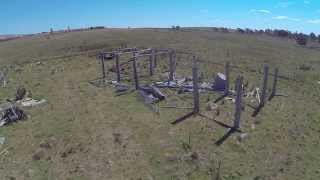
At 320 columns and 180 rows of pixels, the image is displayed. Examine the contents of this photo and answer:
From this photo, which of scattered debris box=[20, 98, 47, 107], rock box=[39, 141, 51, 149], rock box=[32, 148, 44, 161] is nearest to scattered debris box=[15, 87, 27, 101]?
scattered debris box=[20, 98, 47, 107]

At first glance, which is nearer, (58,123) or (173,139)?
(173,139)

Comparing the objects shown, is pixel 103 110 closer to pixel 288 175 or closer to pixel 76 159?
pixel 76 159

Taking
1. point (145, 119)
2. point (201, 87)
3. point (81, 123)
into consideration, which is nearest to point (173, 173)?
point (145, 119)

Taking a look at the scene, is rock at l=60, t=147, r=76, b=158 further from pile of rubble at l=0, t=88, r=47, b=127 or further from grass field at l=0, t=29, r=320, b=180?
pile of rubble at l=0, t=88, r=47, b=127

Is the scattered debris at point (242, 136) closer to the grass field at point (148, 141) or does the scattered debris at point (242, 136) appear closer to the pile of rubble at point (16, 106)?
the grass field at point (148, 141)

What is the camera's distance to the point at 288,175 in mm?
14555

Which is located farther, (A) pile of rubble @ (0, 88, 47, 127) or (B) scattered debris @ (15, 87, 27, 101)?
(B) scattered debris @ (15, 87, 27, 101)

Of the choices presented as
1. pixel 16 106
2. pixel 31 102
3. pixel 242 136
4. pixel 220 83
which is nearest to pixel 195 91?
pixel 242 136

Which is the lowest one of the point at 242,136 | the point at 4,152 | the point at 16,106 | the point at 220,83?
the point at 4,152

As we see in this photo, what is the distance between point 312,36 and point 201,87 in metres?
88.7

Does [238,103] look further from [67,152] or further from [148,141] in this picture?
[67,152]

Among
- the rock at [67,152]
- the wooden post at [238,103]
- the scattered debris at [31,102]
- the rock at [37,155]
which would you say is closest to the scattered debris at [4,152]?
the rock at [37,155]

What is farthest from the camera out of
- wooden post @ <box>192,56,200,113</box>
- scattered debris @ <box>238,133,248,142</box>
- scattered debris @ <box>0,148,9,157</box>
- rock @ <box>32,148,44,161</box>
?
wooden post @ <box>192,56,200,113</box>

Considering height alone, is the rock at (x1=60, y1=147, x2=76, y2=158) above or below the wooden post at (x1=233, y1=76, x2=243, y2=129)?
below
